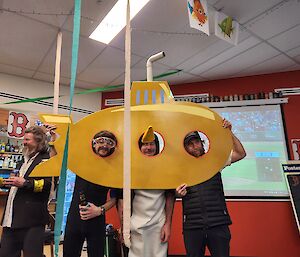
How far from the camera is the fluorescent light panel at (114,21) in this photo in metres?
2.28

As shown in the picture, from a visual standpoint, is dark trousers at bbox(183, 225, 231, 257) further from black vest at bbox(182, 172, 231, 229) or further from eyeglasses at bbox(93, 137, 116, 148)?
eyeglasses at bbox(93, 137, 116, 148)

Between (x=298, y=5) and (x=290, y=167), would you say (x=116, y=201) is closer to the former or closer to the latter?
(x=298, y=5)

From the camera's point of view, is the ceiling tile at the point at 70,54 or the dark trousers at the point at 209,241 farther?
the ceiling tile at the point at 70,54

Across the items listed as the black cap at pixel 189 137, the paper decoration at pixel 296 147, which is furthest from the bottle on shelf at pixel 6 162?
the paper decoration at pixel 296 147

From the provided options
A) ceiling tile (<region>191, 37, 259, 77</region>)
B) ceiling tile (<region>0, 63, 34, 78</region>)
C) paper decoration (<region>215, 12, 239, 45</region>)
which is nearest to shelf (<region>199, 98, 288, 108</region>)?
ceiling tile (<region>191, 37, 259, 77</region>)

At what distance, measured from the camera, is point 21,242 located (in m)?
Answer: 1.49

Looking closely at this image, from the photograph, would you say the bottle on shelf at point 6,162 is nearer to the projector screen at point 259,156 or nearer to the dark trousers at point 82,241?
the dark trousers at point 82,241

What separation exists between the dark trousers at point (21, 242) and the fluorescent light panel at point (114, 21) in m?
1.92

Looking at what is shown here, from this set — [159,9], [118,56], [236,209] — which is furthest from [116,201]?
[236,209]

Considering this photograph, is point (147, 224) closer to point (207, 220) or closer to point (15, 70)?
point (207, 220)

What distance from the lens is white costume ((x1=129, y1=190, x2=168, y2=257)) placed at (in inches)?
39.0

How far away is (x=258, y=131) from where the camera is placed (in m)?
3.60

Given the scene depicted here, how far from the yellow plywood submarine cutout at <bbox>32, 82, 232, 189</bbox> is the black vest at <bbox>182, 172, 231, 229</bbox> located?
673mm

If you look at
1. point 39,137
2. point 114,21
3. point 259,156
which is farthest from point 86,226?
point 259,156
